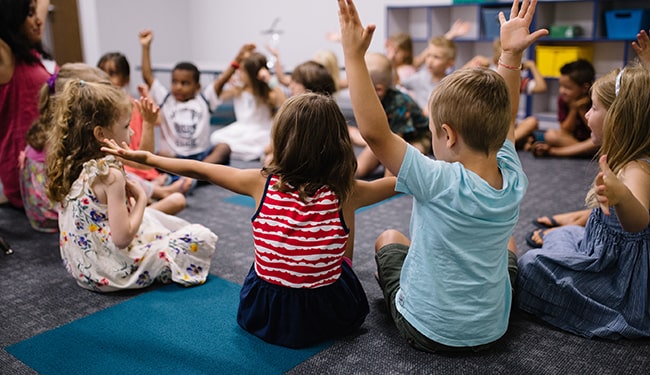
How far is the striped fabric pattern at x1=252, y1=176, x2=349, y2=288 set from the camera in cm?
167

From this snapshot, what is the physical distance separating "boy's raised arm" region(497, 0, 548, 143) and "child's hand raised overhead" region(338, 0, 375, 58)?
47 centimetres

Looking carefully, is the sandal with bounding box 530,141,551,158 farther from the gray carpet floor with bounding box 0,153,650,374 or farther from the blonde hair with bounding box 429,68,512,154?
the blonde hair with bounding box 429,68,512,154

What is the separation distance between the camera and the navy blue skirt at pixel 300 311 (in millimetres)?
1727

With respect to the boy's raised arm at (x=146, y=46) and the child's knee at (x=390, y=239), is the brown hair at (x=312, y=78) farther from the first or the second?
the child's knee at (x=390, y=239)

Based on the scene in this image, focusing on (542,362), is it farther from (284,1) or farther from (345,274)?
(284,1)

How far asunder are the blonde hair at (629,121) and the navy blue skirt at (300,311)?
0.86 m

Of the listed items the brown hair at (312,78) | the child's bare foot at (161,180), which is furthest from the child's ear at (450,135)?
the child's bare foot at (161,180)

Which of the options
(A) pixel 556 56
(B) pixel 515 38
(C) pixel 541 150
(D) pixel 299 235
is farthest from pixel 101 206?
(A) pixel 556 56

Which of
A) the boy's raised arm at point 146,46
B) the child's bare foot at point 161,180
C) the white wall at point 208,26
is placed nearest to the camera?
the child's bare foot at point 161,180

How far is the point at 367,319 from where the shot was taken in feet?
6.23

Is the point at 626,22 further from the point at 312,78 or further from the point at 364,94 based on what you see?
the point at 364,94

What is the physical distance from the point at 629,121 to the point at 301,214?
3.17 ft

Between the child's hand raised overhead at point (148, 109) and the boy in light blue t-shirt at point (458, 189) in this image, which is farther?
the child's hand raised overhead at point (148, 109)

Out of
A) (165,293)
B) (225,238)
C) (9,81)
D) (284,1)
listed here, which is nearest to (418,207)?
(165,293)
